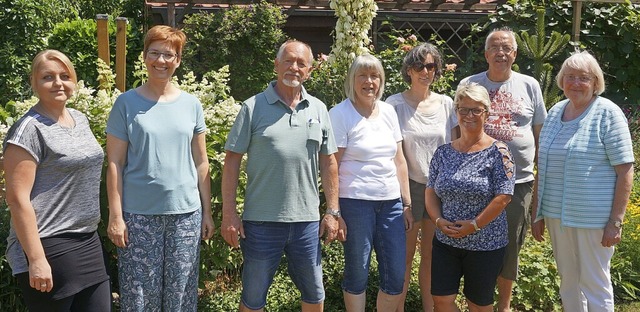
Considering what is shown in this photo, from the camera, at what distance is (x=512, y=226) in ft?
15.0

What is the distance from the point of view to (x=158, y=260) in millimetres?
3578

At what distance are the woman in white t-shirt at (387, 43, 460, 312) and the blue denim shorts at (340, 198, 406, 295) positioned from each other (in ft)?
1.08

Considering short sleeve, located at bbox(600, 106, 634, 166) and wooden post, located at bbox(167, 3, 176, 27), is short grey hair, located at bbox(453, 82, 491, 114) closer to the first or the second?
short sleeve, located at bbox(600, 106, 634, 166)

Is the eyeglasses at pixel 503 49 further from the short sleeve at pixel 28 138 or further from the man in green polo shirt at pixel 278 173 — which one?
the short sleeve at pixel 28 138

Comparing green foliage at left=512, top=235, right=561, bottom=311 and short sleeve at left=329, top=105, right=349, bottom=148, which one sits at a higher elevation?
short sleeve at left=329, top=105, right=349, bottom=148

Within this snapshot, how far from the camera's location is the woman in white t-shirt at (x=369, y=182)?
13.5ft

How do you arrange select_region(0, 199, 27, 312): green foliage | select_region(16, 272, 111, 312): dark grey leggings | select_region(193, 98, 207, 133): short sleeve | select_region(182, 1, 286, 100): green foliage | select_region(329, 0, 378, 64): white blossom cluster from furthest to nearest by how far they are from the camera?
select_region(182, 1, 286, 100): green foliage < select_region(329, 0, 378, 64): white blossom cluster < select_region(0, 199, 27, 312): green foliage < select_region(193, 98, 207, 133): short sleeve < select_region(16, 272, 111, 312): dark grey leggings

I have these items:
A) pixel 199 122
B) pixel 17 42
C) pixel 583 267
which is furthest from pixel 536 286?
pixel 17 42

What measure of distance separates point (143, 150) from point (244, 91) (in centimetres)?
588

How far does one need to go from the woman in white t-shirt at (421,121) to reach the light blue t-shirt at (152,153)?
1533 millimetres

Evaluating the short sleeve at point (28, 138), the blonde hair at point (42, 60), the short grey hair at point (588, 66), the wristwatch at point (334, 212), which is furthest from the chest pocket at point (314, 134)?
the short grey hair at point (588, 66)

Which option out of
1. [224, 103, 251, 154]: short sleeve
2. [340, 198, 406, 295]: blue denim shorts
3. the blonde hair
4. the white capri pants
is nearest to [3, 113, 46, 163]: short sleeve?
the blonde hair

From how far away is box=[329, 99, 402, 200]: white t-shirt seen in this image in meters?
4.11

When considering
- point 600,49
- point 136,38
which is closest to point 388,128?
point 600,49
